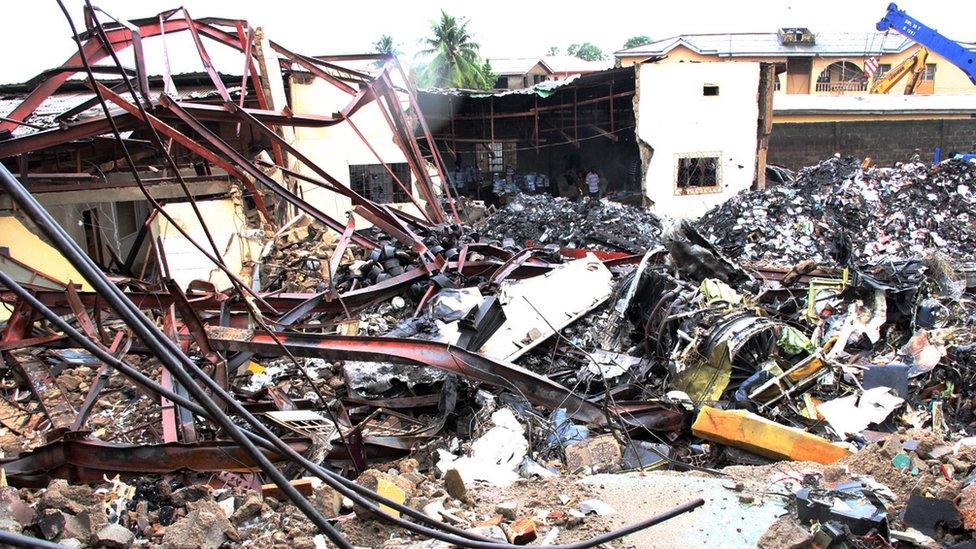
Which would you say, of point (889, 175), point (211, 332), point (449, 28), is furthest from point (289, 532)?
point (449, 28)

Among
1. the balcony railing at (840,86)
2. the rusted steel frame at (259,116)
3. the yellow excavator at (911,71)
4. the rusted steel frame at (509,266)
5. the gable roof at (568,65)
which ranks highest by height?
the gable roof at (568,65)

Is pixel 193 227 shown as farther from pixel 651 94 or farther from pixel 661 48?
pixel 661 48

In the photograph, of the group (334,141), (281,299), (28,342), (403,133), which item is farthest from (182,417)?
(334,141)

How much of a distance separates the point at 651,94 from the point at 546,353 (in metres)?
11.9

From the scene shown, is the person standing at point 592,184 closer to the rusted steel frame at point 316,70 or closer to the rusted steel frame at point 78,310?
the rusted steel frame at point 316,70

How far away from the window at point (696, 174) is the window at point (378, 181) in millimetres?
6937

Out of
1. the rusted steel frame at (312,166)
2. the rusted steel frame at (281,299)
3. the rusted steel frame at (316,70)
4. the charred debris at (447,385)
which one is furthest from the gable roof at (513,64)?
the rusted steel frame at (281,299)

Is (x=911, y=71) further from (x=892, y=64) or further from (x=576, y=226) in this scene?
(x=576, y=226)

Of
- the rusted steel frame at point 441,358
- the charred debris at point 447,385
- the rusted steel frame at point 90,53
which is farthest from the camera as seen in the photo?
the rusted steel frame at point 90,53

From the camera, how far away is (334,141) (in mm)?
15594

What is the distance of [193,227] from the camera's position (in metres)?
10.6

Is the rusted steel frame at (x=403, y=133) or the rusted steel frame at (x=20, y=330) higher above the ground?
the rusted steel frame at (x=403, y=133)

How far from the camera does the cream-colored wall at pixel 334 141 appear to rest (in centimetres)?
1484

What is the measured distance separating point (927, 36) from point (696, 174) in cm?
726
